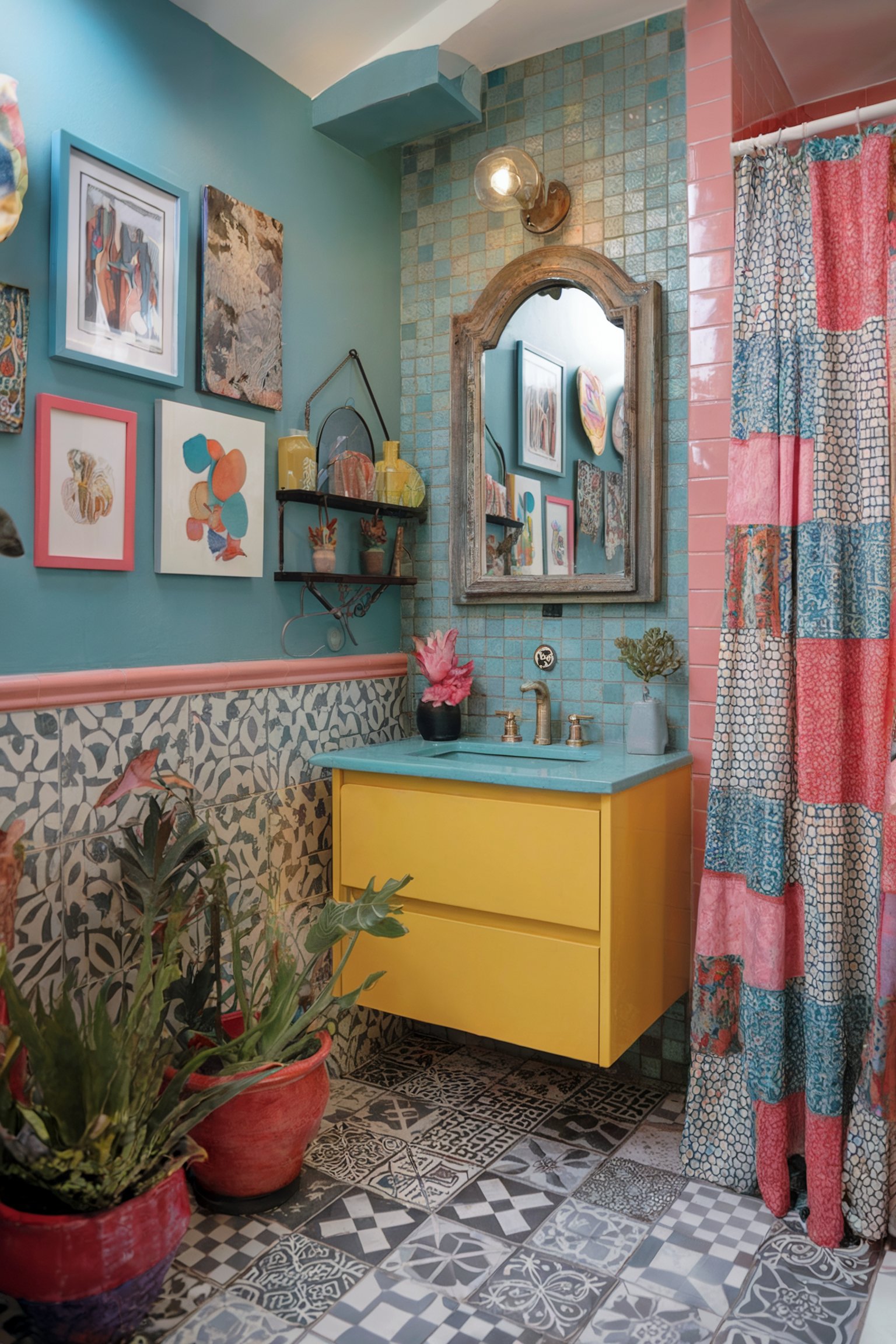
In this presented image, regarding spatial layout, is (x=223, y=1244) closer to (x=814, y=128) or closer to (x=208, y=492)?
(x=208, y=492)

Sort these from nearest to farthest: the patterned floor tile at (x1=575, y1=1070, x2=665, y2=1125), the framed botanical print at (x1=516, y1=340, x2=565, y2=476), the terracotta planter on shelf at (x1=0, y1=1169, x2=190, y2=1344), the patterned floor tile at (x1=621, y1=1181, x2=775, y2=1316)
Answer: the terracotta planter on shelf at (x1=0, y1=1169, x2=190, y2=1344)
the patterned floor tile at (x1=621, y1=1181, x2=775, y2=1316)
the patterned floor tile at (x1=575, y1=1070, x2=665, y2=1125)
the framed botanical print at (x1=516, y1=340, x2=565, y2=476)

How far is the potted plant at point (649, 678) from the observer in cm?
237

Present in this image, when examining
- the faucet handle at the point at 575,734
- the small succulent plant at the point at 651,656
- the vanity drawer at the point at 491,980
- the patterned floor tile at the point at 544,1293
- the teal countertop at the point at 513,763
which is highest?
the small succulent plant at the point at 651,656

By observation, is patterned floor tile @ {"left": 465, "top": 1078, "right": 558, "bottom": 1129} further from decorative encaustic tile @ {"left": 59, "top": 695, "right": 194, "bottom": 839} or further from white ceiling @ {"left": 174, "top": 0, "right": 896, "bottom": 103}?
white ceiling @ {"left": 174, "top": 0, "right": 896, "bottom": 103}

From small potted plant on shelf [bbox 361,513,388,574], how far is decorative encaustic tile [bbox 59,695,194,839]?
0.75m

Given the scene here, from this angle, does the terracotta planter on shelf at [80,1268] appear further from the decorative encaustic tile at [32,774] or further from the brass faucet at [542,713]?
the brass faucet at [542,713]

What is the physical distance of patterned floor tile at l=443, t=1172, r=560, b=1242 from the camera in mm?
1890

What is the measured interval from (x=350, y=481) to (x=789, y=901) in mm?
1534

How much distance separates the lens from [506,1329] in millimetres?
1607

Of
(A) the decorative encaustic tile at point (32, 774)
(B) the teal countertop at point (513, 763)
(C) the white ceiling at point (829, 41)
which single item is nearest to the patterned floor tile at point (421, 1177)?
(B) the teal countertop at point (513, 763)

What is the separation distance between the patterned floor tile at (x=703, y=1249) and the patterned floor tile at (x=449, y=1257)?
0.25 metres

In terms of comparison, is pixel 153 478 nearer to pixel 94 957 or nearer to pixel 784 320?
pixel 94 957

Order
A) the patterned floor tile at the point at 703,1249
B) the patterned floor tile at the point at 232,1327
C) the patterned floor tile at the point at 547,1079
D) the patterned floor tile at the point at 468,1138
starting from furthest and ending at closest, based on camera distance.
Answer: the patterned floor tile at the point at 547,1079, the patterned floor tile at the point at 468,1138, the patterned floor tile at the point at 703,1249, the patterned floor tile at the point at 232,1327

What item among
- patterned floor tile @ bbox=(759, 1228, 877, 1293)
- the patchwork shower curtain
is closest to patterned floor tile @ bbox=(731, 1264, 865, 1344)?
patterned floor tile @ bbox=(759, 1228, 877, 1293)
